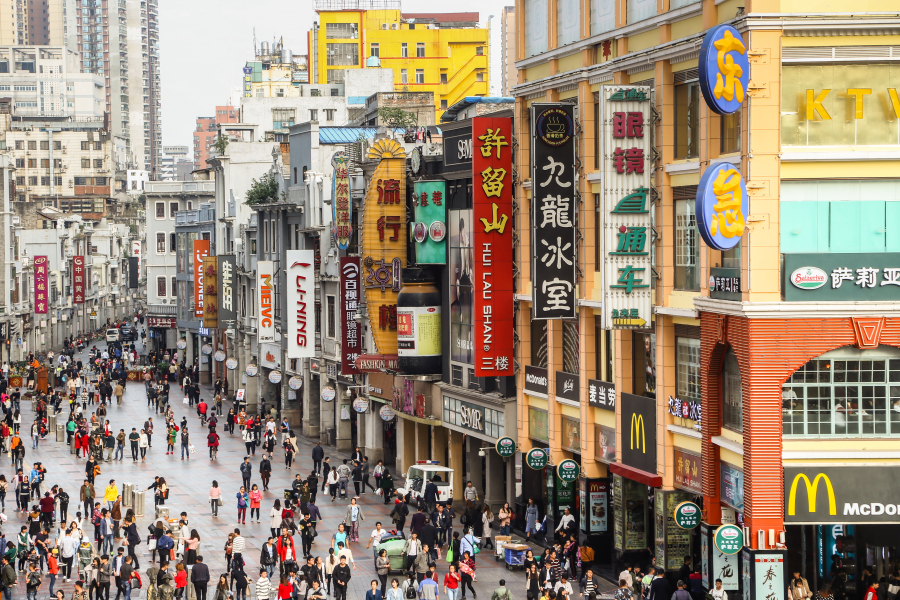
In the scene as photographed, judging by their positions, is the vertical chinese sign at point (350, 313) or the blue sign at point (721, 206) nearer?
the blue sign at point (721, 206)

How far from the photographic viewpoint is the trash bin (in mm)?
44219

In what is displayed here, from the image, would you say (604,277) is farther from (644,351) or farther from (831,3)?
A: (831,3)

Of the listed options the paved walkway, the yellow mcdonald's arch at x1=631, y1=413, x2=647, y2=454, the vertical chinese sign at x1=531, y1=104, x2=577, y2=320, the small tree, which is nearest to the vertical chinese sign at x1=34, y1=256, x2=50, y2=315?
the paved walkway

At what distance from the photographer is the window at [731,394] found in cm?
2811

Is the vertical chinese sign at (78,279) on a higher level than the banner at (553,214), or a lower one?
lower

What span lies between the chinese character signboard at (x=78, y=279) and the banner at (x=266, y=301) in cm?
6432

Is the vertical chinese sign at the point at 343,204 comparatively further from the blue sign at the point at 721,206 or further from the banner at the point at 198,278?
the banner at the point at 198,278

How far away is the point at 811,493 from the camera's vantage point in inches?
1058

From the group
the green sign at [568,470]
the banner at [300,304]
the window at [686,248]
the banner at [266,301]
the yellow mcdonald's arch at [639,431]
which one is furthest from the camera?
the banner at [266,301]

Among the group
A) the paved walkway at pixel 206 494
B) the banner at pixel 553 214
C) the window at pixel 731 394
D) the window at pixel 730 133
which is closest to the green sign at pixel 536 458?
the paved walkway at pixel 206 494

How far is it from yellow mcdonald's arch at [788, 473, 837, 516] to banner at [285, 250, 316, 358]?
36.0 metres

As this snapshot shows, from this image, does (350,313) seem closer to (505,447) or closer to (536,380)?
(505,447)

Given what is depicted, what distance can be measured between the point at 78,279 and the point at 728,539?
362 ft

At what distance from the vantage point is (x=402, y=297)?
152ft
